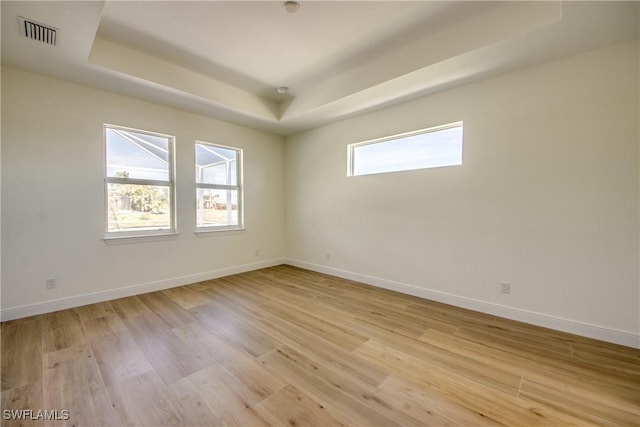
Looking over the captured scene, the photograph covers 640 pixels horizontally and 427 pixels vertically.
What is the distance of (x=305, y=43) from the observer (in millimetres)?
2803

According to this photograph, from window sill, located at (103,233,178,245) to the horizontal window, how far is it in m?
2.94

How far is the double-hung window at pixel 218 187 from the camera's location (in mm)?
4349

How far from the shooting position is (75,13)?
6.63ft

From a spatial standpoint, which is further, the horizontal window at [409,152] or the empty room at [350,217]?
the horizontal window at [409,152]

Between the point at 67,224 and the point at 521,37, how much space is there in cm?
495

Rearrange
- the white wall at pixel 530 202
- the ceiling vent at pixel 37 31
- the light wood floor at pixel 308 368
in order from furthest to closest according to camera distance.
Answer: the white wall at pixel 530 202 < the ceiling vent at pixel 37 31 < the light wood floor at pixel 308 368

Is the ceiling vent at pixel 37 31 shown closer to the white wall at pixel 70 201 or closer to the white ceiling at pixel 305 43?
the white ceiling at pixel 305 43

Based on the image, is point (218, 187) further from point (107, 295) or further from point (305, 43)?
point (305, 43)

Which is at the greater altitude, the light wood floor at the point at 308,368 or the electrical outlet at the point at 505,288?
the electrical outlet at the point at 505,288

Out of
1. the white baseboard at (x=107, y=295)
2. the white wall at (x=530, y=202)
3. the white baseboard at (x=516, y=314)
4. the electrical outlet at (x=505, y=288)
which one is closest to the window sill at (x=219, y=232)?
the white baseboard at (x=107, y=295)

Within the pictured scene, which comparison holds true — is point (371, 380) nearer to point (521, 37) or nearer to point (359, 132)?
point (521, 37)

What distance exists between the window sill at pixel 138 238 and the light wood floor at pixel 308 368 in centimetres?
79

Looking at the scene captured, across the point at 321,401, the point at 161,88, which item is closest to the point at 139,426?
the point at 321,401

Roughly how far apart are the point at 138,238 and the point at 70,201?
831 mm
